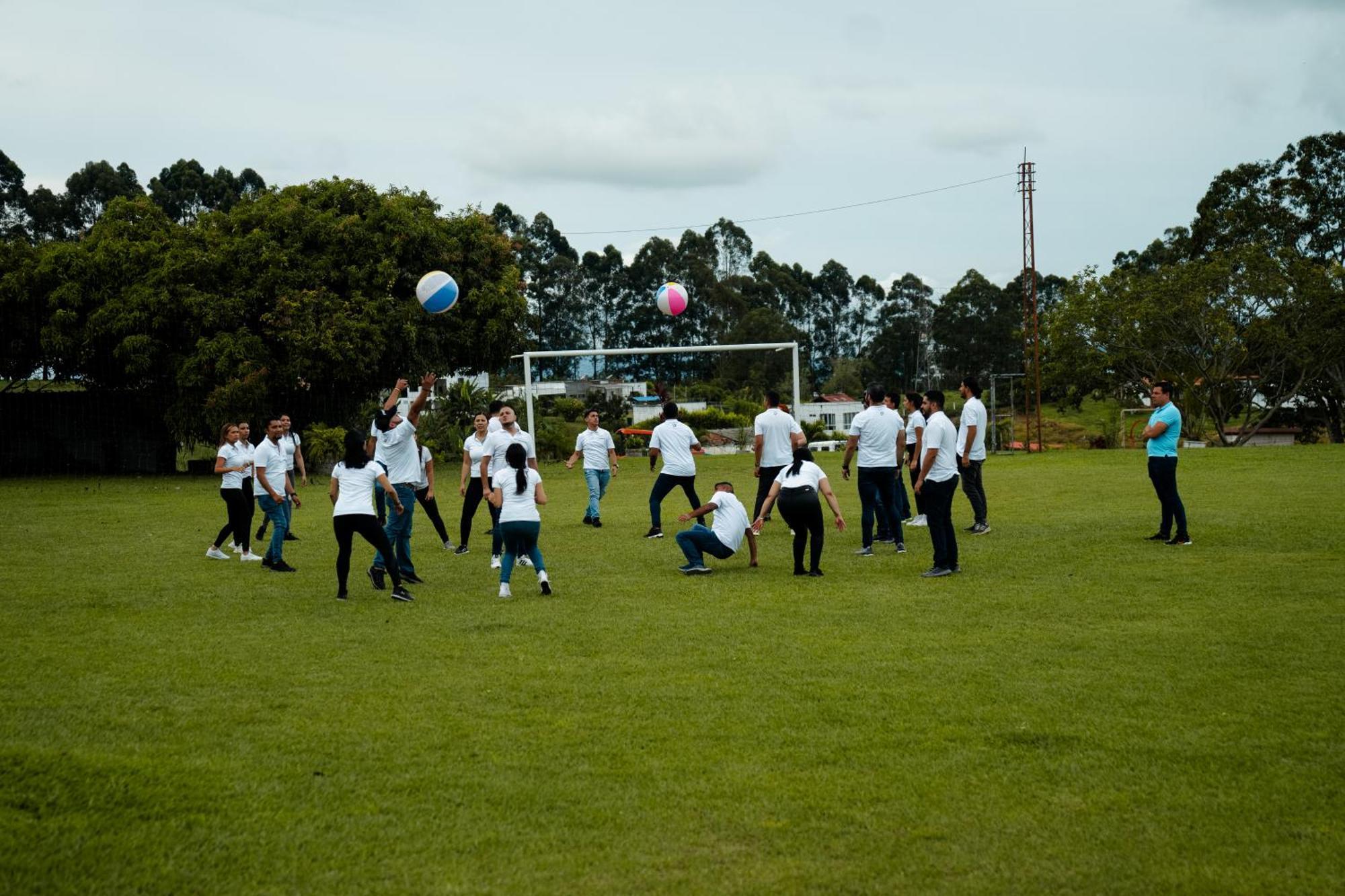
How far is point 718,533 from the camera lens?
1102 cm

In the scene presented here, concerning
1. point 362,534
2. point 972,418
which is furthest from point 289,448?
point 972,418

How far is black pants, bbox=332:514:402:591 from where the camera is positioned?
32.7ft

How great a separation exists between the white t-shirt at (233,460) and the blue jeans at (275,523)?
324 mm

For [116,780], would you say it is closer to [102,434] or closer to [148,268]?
[148,268]

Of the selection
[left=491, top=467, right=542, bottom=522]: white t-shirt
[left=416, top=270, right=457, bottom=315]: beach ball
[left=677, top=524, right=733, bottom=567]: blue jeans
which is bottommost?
[left=677, top=524, right=733, bottom=567]: blue jeans

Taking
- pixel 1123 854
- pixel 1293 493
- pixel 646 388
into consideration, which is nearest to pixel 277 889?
pixel 1123 854

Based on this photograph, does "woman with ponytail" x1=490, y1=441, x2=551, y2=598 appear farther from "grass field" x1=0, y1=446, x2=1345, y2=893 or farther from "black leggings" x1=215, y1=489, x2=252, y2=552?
"black leggings" x1=215, y1=489, x2=252, y2=552

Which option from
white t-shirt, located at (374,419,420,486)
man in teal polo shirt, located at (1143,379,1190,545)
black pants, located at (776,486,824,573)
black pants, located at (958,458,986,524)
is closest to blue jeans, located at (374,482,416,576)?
white t-shirt, located at (374,419,420,486)

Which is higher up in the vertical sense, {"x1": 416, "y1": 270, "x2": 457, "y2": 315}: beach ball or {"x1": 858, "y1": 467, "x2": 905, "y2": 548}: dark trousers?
{"x1": 416, "y1": 270, "x2": 457, "y2": 315}: beach ball

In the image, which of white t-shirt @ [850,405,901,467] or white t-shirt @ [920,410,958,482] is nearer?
white t-shirt @ [920,410,958,482]

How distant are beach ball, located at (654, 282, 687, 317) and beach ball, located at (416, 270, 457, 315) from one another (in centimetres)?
827

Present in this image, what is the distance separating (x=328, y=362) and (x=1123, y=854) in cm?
2692

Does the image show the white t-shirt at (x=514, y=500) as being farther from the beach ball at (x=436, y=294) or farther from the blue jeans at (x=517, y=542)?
the beach ball at (x=436, y=294)

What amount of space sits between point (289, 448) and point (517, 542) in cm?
635
